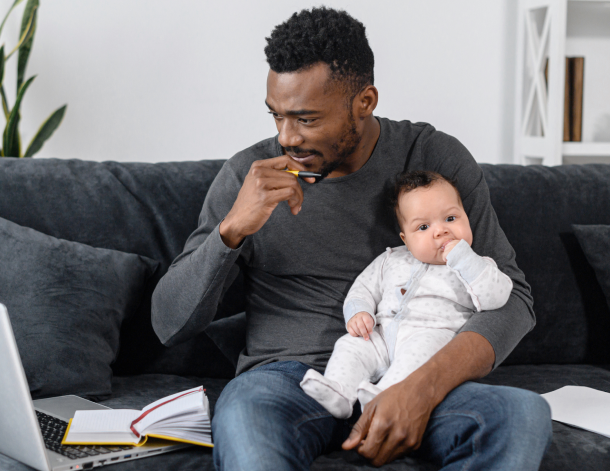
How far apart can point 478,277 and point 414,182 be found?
257mm

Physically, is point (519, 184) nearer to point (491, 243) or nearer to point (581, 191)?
point (581, 191)

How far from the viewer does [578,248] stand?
178 centimetres

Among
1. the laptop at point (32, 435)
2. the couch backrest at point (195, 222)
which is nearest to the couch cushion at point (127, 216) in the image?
the couch backrest at point (195, 222)

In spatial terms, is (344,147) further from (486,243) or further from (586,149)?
(586,149)

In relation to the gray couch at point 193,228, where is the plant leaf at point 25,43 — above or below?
above

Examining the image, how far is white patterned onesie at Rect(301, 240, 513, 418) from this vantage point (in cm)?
118

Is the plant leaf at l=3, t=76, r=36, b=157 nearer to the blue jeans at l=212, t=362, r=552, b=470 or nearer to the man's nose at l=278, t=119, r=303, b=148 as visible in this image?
the man's nose at l=278, t=119, r=303, b=148

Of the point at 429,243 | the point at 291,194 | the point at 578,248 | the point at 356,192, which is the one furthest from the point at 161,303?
the point at 578,248

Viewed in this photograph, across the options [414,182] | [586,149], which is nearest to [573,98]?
[586,149]

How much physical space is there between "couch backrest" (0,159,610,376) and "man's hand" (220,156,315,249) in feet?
1.46

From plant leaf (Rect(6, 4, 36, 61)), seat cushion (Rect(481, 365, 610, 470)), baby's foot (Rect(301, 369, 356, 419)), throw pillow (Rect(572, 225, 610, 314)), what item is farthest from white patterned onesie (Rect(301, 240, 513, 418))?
plant leaf (Rect(6, 4, 36, 61))

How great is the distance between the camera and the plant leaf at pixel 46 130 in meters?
2.40

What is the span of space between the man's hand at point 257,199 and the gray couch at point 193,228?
416 mm

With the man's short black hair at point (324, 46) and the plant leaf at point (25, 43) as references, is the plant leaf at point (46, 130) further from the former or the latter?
the man's short black hair at point (324, 46)
